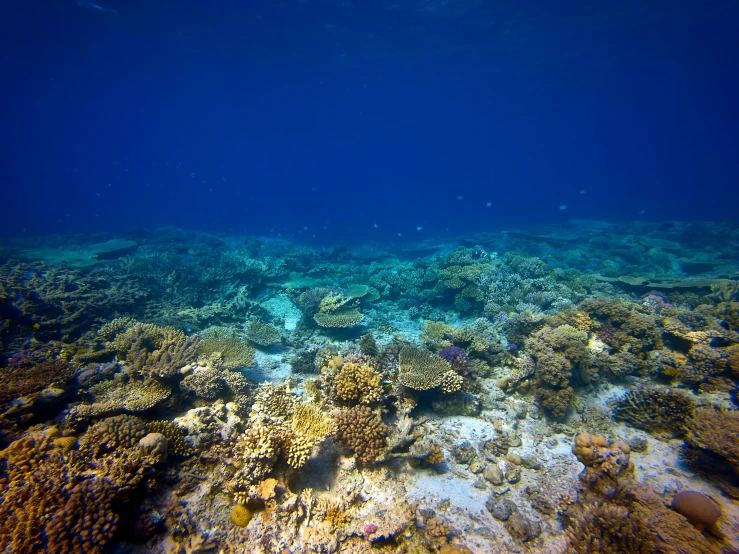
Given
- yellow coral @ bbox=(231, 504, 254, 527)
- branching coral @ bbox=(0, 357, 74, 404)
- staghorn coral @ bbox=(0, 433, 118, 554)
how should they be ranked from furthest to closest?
branching coral @ bbox=(0, 357, 74, 404) → yellow coral @ bbox=(231, 504, 254, 527) → staghorn coral @ bbox=(0, 433, 118, 554)

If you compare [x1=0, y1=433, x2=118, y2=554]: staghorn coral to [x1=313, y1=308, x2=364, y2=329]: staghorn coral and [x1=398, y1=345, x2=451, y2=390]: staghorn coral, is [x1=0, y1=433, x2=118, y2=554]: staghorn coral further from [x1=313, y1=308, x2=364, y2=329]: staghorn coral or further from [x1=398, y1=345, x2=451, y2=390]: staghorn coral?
[x1=313, y1=308, x2=364, y2=329]: staghorn coral

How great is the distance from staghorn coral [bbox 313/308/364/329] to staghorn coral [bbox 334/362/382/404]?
4555 millimetres

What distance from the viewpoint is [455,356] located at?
7691 mm

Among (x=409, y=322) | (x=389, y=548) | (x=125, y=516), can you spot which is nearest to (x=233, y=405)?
(x=125, y=516)

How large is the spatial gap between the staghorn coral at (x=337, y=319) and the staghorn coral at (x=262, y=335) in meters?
1.52

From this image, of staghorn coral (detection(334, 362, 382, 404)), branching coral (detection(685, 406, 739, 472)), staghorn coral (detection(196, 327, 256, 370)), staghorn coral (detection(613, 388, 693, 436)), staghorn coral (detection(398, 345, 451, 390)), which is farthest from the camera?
staghorn coral (detection(196, 327, 256, 370))

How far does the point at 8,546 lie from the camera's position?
2840mm

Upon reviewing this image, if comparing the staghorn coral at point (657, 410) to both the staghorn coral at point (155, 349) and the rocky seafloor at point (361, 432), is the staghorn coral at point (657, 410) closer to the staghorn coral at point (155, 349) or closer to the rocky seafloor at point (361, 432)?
the rocky seafloor at point (361, 432)

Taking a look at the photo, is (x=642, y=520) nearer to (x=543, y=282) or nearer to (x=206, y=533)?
(x=206, y=533)

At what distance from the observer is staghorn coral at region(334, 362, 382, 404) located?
570 cm

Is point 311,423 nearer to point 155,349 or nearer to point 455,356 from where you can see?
point 455,356

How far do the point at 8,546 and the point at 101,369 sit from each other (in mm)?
4146

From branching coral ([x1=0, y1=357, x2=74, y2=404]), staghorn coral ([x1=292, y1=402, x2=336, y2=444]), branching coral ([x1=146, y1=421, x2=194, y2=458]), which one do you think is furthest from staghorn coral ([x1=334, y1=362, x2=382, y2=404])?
branching coral ([x1=0, y1=357, x2=74, y2=404])

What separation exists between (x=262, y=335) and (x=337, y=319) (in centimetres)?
259
